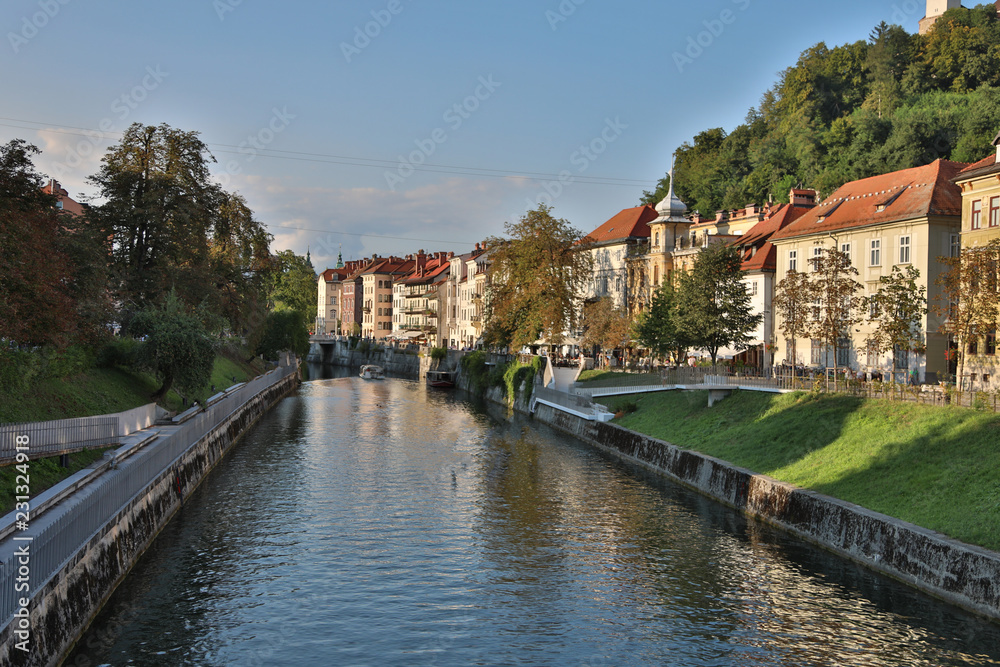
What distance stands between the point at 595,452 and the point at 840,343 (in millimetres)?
17452

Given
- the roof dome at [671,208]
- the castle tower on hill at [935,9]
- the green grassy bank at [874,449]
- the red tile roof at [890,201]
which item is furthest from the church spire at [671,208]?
the castle tower on hill at [935,9]

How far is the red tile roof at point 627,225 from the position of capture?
86.9 metres

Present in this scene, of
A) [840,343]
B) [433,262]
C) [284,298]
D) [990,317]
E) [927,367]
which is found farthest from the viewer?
[433,262]

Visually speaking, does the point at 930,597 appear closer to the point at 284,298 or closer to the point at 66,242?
the point at 66,242

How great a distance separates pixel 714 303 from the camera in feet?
173

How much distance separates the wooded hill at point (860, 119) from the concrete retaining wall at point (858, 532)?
186 ft

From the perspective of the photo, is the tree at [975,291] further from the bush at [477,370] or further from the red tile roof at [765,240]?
the bush at [477,370]

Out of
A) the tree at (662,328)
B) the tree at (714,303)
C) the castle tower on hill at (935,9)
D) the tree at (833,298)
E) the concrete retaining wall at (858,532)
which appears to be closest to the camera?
the concrete retaining wall at (858,532)

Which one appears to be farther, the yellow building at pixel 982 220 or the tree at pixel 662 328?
the tree at pixel 662 328

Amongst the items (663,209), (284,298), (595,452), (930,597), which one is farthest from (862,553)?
(284,298)

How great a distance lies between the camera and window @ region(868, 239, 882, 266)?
50312mm

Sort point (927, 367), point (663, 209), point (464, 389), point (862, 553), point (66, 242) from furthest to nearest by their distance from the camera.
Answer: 1. point (464, 389)
2. point (663, 209)
3. point (927, 367)
4. point (66, 242)
5. point (862, 553)

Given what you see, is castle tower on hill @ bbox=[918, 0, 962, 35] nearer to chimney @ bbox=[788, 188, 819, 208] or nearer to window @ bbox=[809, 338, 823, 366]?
chimney @ bbox=[788, 188, 819, 208]

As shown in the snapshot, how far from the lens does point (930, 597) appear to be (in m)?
21.3
